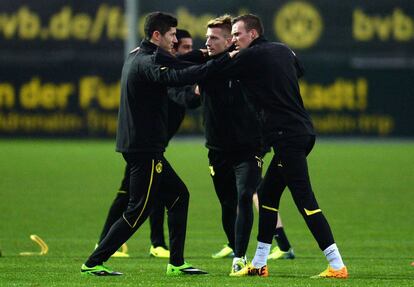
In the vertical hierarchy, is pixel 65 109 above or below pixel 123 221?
below

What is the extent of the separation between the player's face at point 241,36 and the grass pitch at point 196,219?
192 cm

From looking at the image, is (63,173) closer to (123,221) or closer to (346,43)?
(346,43)

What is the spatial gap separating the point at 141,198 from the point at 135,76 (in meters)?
0.98

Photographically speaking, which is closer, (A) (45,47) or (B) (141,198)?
(B) (141,198)

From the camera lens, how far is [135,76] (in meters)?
9.36

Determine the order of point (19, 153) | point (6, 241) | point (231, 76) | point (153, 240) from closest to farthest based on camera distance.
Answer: point (231, 76) → point (153, 240) → point (6, 241) → point (19, 153)

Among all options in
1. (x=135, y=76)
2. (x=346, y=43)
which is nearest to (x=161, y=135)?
(x=135, y=76)

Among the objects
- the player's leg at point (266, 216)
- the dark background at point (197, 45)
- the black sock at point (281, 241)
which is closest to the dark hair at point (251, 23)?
the player's leg at point (266, 216)

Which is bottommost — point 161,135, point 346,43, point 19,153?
point 19,153

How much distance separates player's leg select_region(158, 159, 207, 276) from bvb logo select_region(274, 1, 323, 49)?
24137 millimetres

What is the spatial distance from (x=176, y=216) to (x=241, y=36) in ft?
5.18

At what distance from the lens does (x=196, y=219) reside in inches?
625

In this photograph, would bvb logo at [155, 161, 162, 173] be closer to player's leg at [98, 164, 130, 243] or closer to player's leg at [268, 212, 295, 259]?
player's leg at [98, 164, 130, 243]

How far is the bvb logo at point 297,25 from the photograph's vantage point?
1319 inches
